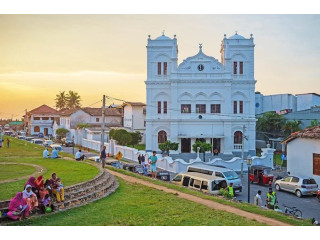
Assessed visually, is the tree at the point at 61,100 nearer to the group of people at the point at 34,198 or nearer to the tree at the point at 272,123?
the group of people at the point at 34,198

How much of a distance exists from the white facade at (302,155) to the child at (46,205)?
13.1m

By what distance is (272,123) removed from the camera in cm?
3294

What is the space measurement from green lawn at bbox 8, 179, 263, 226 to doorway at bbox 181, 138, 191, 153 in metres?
21.7

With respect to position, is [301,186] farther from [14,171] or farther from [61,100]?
[61,100]

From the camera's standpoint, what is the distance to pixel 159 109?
3350 centimetres

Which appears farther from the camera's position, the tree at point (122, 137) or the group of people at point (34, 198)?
the tree at point (122, 137)

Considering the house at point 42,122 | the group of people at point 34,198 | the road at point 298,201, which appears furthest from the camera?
the house at point 42,122

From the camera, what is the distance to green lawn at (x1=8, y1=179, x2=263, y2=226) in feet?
28.3

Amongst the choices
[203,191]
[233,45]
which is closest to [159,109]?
[233,45]

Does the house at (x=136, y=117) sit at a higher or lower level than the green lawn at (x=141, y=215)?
higher

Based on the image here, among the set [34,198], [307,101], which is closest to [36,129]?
[307,101]

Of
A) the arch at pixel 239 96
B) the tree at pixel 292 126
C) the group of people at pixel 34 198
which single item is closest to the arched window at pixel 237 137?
the arch at pixel 239 96

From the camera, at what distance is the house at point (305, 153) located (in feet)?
58.1

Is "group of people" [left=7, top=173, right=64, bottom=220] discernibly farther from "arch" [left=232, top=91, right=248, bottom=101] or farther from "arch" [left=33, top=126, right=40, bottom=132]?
"arch" [left=33, top=126, right=40, bottom=132]
